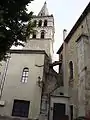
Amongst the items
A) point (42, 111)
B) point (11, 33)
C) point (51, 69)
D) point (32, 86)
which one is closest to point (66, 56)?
point (51, 69)

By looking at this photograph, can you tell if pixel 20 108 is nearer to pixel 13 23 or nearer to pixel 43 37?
pixel 13 23

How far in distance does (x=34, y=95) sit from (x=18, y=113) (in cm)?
230

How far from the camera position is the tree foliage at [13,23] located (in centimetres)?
687

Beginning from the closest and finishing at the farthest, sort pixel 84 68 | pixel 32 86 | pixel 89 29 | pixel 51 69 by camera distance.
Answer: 1. pixel 84 68
2. pixel 89 29
3. pixel 32 86
4. pixel 51 69

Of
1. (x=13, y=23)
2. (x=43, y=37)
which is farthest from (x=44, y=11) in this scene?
(x=13, y=23)

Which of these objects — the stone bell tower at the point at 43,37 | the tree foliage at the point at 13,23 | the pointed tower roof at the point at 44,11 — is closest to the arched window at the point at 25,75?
the stone bell tower at the point at 43,37

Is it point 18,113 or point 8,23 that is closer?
point 8,23

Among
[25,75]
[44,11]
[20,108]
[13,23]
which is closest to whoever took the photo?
[13,23]

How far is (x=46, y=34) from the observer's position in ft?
91.2

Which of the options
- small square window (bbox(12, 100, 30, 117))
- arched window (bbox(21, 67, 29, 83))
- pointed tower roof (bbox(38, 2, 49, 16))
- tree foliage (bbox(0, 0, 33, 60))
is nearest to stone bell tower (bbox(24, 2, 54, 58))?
pointed tower roof (bbox(38, 2, 49, 16))

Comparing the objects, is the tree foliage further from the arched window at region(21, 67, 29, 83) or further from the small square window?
the arched window at region(21, 67, 29, 83)

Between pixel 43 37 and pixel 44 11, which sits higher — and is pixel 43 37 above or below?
below

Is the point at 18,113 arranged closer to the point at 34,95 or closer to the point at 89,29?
the point at 34,95

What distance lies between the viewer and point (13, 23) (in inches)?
289
